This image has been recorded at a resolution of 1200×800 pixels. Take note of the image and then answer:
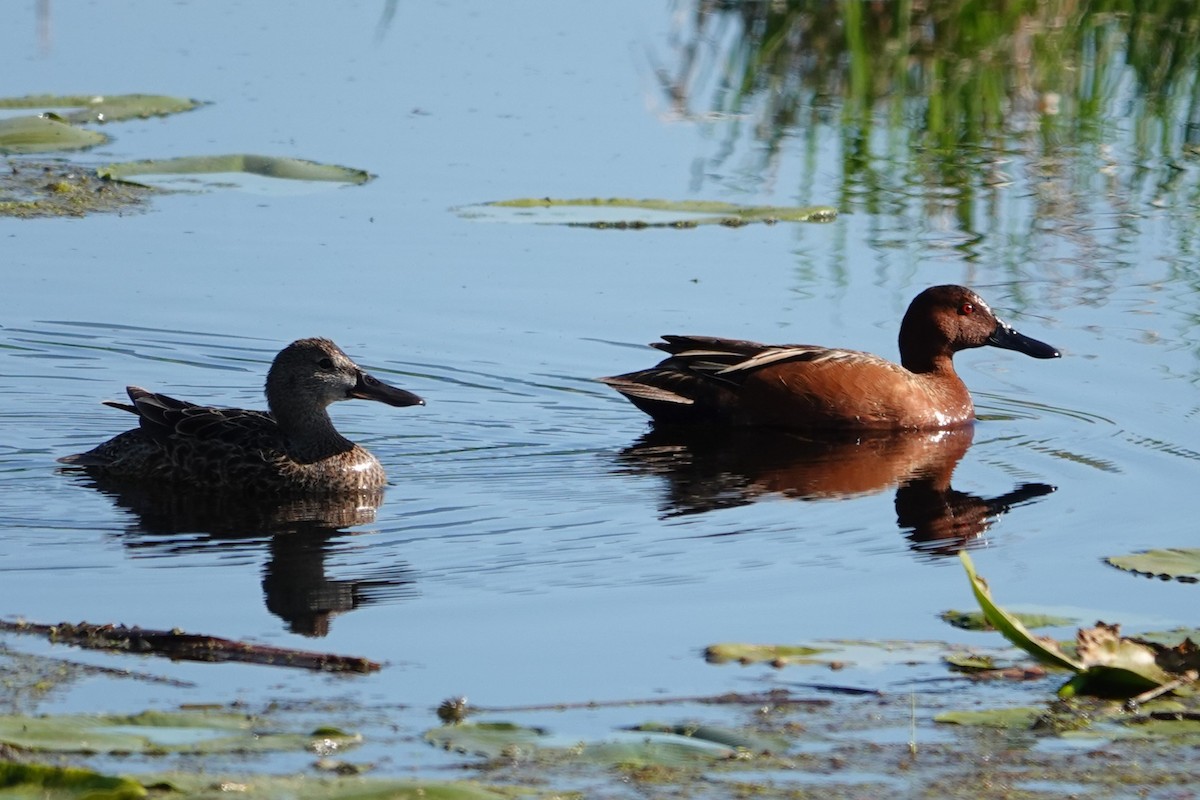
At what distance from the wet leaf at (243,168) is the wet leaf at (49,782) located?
9.18 meters

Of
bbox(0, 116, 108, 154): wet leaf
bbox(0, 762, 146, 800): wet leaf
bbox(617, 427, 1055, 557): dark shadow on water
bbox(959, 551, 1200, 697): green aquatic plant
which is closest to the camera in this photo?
bbox(0, 762, 146, 800): wet leaf

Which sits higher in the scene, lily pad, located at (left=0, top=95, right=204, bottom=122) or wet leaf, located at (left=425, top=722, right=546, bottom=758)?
lily pad, located at (left=0, top=95, right=204, bottom=122)

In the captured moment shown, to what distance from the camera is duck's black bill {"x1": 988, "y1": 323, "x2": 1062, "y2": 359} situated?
11047 mm

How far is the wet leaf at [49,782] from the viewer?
4.65 m

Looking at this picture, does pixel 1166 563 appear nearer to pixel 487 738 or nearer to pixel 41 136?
pixel 487 738

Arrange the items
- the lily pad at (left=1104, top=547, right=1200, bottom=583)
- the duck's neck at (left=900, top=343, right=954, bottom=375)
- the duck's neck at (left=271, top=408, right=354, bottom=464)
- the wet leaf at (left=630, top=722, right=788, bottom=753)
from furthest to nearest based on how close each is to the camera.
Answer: the duck's neck at (left=900, top=343, right=954, bottom=375), the duck's neck at (left=271, top=408, right=354, bottom=464), the lily pad at (left=1104, top=547, right=1200, bottom=583), the wet leaf at (left=630, top=722, right=788, bottom=753)

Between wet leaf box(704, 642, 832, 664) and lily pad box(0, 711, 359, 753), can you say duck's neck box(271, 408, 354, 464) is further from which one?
lily pad box(0, 711, 359, 753)

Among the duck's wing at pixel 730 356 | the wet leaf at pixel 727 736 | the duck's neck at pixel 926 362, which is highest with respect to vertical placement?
the duck's wing at pixel 730 356

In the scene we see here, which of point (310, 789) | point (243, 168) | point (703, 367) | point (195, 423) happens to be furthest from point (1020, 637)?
point (243, 168)

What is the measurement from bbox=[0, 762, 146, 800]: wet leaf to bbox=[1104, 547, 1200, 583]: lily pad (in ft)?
13.8

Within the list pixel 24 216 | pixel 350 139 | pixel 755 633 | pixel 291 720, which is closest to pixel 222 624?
pixel 291 720

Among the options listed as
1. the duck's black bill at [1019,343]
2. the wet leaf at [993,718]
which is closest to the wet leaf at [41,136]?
the duck's black bill at [1019,343]

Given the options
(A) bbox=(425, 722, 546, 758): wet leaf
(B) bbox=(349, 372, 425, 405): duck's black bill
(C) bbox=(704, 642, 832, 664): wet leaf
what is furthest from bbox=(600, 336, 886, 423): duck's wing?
(A) bbox=(425, 722, 546, 758): wet leaf

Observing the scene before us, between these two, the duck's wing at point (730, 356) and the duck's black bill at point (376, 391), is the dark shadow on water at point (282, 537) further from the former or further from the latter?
the duck's wing at point (730, 356)
